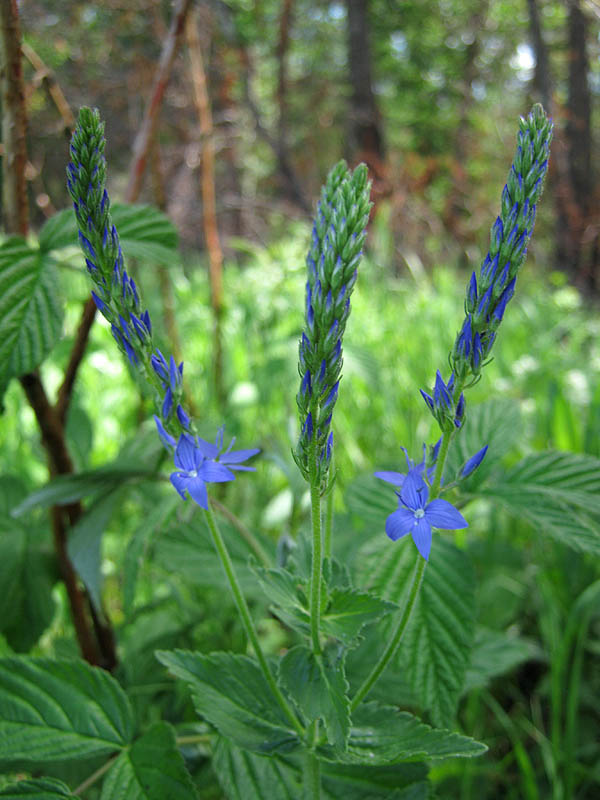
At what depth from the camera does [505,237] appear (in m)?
0.64

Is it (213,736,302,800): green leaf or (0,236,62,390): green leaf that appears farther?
(0,236,62,390): green leaf

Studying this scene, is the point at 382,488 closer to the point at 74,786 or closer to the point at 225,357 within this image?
the point at 74,786

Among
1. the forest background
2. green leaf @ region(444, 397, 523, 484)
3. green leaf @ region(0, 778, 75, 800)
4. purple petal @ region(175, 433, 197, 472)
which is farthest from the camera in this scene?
the forest background

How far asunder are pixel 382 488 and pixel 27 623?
75 centimetres

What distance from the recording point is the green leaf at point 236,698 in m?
0.85

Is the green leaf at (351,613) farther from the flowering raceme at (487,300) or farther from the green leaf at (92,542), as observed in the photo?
the green leaf at (92,542)

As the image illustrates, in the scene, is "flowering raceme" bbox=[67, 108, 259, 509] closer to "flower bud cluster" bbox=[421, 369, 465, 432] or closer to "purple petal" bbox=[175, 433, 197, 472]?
"purple petal" bbox=[175, 433, 197, 472]

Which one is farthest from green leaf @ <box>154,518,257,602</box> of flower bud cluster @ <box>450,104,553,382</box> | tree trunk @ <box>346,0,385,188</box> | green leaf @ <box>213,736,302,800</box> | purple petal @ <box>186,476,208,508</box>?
tree trunk @ <box>346,0,385,188</box>

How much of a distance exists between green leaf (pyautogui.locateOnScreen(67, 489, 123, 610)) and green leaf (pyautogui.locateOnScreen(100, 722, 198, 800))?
299mm

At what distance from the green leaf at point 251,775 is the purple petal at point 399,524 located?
423 millimetres

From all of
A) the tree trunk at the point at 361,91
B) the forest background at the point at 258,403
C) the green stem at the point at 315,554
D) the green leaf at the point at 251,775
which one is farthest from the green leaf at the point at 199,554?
the tree trunk at the point at 361,91

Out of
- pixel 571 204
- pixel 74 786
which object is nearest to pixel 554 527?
pixel 74 786

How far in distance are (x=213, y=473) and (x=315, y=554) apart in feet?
0.46

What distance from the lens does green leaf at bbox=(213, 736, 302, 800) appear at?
88 cm
